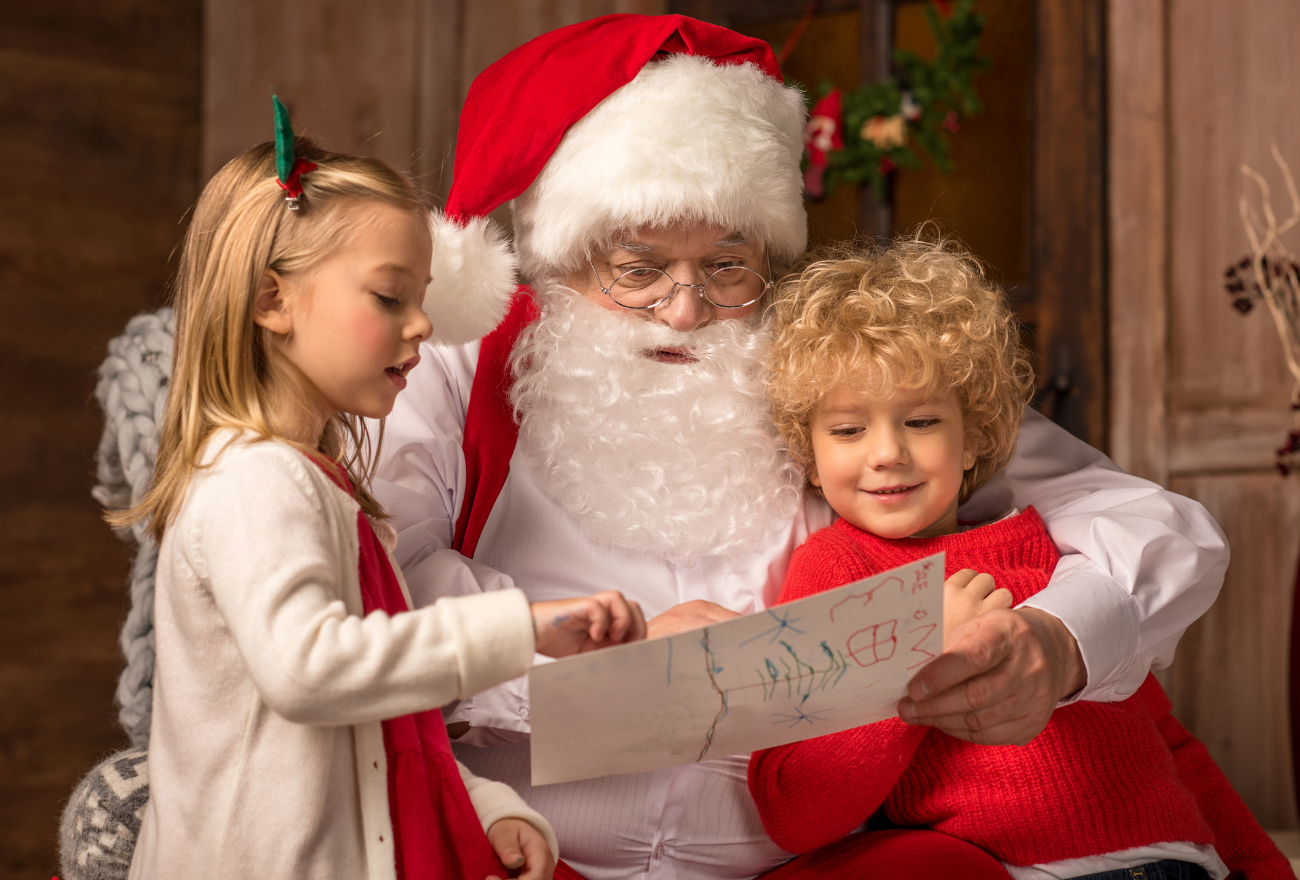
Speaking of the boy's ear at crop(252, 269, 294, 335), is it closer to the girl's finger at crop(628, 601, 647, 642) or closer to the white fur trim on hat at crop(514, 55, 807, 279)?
the girl's finger at crop(628, 601, 647, 642)

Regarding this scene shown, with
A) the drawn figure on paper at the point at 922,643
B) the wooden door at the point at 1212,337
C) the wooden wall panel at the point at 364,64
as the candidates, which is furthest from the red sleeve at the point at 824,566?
the wooden wall panel at the point at 364,64

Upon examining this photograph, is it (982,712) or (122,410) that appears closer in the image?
(982,712)

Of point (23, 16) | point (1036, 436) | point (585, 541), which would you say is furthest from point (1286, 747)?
point (23, 16)

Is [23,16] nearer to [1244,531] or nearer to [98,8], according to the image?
[98,8]

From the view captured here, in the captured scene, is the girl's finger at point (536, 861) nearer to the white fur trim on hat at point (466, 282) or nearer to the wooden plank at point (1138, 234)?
the white fur trim on hat at point (466, 282)

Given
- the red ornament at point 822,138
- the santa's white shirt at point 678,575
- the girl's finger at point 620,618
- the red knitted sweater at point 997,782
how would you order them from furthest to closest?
the red ornament at point 822,138
the santa's white shirt at point 678,575
the red knitted sweater at point 997,782
the girl's finger at point 620,618

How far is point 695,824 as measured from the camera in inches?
55.0

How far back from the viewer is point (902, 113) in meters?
3.14

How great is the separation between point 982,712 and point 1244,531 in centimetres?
190

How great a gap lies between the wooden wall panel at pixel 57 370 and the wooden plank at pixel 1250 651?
2.94 m

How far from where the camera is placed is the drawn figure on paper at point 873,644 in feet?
3.41

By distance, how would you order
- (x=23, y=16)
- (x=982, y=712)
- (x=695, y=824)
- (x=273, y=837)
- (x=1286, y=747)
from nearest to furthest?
1. (x=273, y=837)
2. (x=982, y=712)
3. (x=695, y=824)
4. (x=1286, y=747)
5. (x=23, y=16)

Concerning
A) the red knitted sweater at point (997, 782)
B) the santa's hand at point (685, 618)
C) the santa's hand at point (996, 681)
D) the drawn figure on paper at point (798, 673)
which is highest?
the drawn figure on paper at point (798, 673)

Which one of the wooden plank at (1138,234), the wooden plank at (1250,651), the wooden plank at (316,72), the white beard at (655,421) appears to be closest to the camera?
the white beard at (655,421)
